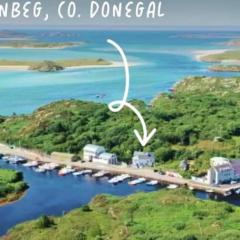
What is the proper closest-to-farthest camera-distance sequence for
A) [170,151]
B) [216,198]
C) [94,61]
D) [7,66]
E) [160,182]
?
[216,198], [160,182], [170,151], [7,66], [94,61]

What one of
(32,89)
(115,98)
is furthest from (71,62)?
(115,98)

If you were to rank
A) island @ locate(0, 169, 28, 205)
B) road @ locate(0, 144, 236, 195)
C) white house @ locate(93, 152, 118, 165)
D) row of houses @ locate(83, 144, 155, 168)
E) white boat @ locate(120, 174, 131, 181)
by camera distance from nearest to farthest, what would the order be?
island @ locate(0, 169, 28, 205) < road @ locate(0, 144, 236, 195) < white boat @ locate(120, 174, 131, 181) < row of houses @ locate(83, 144, 155, 168) < white house @ locate(93, 152, 118, 165)

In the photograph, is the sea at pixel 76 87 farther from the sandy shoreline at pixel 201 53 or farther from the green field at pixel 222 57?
the green field at pixel 222 57

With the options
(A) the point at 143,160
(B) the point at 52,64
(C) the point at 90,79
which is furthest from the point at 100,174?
(B) the point at 52,64

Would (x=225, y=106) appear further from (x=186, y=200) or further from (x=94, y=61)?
(x=94, y=61)

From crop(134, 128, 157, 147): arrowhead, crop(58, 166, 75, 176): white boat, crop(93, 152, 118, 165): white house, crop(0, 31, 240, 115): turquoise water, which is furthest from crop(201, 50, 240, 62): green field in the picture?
crop(58, 166, 75, 176): white boat

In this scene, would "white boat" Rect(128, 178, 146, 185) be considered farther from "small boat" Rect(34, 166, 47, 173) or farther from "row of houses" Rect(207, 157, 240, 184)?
"small boat" Rect(34, 166, 47, 173)
